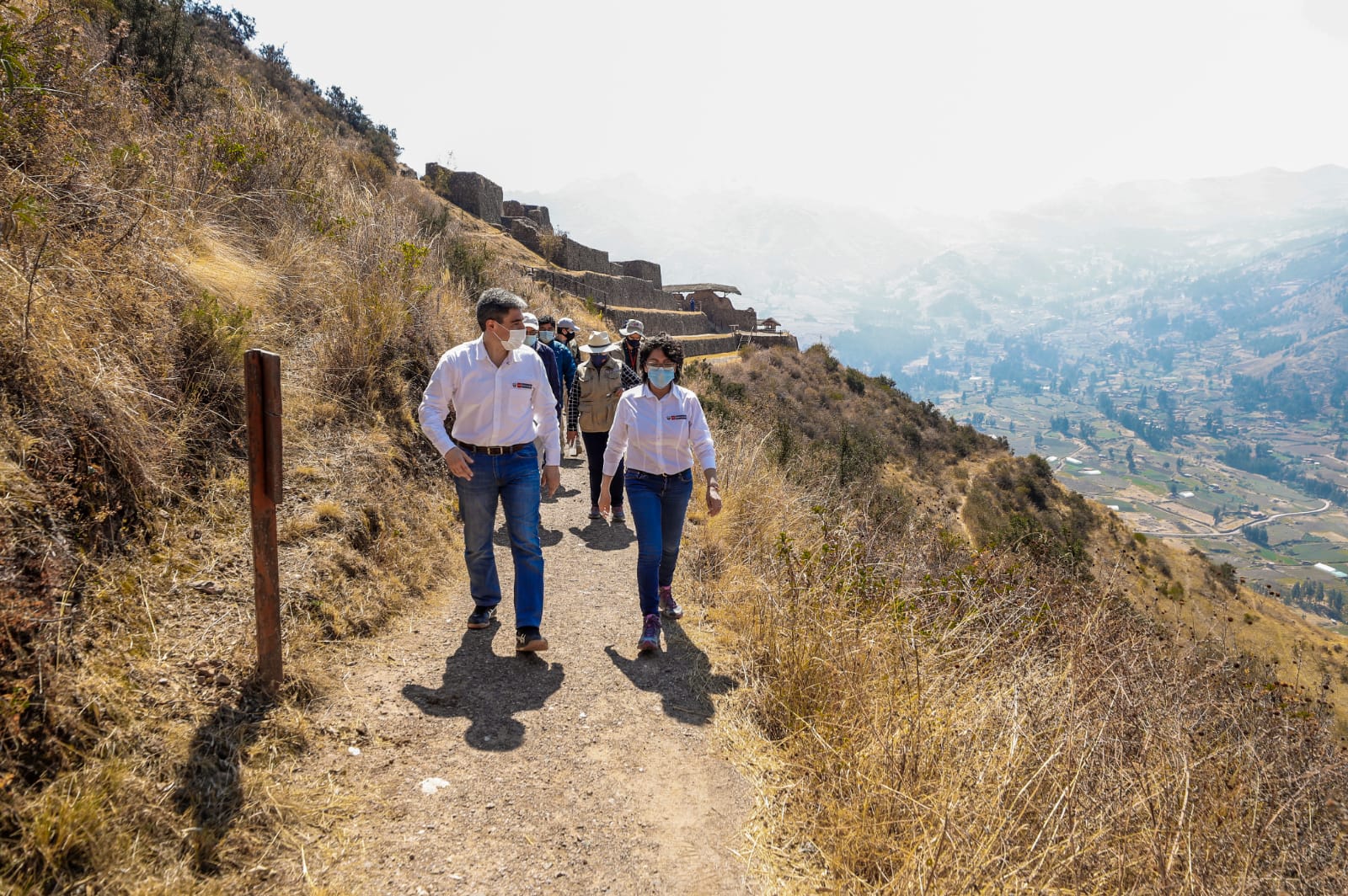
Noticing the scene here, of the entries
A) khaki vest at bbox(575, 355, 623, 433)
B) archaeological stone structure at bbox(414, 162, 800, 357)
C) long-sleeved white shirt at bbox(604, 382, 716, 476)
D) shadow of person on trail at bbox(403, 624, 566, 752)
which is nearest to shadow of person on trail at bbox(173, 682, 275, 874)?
shadow of person on trail at bbox(403, 624, 566, 752)

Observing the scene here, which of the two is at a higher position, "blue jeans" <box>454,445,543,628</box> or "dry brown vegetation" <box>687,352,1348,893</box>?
"blue jeans" <box>454,445,543,628</box>

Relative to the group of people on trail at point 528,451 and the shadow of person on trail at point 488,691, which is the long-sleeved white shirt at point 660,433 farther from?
the shadow of person on trail at point 488,691

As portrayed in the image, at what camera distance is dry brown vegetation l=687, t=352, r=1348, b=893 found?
2295 millimetres

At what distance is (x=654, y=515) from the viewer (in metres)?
4.07

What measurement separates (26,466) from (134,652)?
0.90 meters

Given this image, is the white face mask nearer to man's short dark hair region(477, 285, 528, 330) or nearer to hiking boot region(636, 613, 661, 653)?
man's short dark hair region(477, 285, 528, 330)

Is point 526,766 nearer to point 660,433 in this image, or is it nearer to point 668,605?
point 668,605

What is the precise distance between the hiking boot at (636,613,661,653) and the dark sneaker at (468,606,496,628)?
0.98 metres

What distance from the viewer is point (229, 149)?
636 centimetres

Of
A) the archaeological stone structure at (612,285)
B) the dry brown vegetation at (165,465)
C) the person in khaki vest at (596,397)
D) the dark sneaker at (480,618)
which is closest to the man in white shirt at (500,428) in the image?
the dark sneaker at (480,618)

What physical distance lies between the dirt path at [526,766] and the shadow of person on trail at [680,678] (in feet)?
0.04

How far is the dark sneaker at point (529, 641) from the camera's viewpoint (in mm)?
3707

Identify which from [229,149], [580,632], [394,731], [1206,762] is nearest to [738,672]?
[580,632]

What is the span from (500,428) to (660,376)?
1.04 meters
